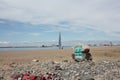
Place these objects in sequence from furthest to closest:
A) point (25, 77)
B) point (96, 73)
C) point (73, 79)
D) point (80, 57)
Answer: point (80, 57), point (96, 73), point (73, 79), point (25, 77)

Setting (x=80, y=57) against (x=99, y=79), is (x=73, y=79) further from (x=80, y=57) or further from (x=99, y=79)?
(x=80, y=57)

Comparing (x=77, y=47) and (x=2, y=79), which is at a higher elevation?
(x=77, y=47)

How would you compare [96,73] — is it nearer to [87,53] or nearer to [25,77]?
[25,77]

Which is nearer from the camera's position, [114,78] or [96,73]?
[114,78]

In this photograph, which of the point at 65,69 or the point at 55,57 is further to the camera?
the point at 55,57

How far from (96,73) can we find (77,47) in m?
10.8

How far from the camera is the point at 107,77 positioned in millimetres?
16141

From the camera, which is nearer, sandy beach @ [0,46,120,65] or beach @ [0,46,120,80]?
beach @ [0,46,120,80]

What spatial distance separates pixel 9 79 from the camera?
52.6ft

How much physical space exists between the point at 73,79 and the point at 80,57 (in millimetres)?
12144

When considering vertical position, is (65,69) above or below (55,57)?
below

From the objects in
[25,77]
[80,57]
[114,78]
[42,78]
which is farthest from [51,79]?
[80,57]

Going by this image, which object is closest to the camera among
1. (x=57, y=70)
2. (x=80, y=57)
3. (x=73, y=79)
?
(x=73, y=79)

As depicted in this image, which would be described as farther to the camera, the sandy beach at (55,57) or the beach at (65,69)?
the sandy beach at (55,57)
